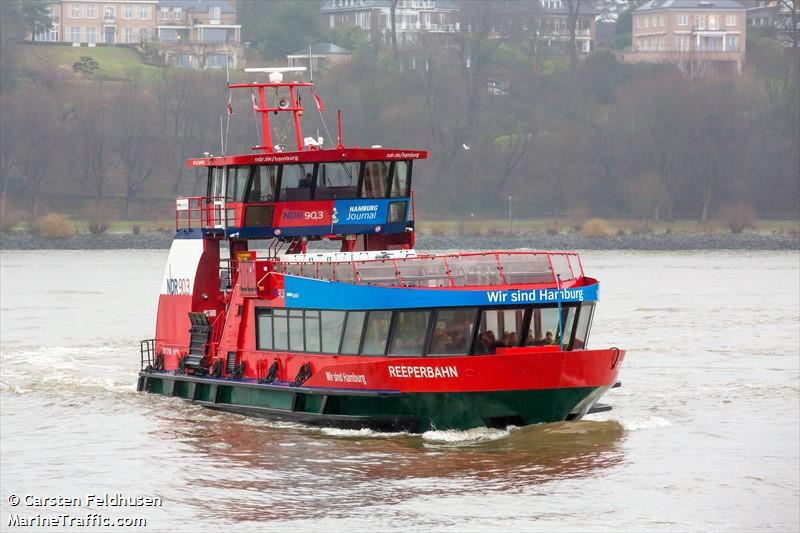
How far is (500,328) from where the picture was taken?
2806 cm

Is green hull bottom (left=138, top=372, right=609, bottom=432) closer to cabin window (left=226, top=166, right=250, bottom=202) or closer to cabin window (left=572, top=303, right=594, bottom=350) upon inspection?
cabin window (left=572, top=303, right=594, bottom=350)

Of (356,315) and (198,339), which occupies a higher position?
(356,315)

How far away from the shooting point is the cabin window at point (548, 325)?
1112 inches

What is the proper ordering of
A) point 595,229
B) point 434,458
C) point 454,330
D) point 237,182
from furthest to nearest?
1. point 595,229
2. point 237,182
3. point 454,330
4. point 434,458

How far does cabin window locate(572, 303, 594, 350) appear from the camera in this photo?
94.4 feet

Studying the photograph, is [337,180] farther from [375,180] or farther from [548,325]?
[548,325]

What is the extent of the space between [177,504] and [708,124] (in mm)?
95920

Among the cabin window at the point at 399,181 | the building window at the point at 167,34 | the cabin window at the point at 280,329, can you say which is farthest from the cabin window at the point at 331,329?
the building window at the point at 167,34

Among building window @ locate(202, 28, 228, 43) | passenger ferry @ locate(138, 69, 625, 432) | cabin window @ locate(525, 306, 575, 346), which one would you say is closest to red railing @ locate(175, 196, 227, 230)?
passenger ferry @ locate(138, 69, 625, 432)

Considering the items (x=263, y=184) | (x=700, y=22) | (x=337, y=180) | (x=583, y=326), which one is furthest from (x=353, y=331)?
(x=700, y=22)

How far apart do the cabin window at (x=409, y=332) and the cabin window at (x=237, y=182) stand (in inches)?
246

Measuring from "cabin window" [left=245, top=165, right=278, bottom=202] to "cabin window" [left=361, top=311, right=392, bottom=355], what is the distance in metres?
5.39

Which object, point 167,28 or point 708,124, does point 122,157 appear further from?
point 167,28

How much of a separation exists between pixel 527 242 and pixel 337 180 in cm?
6757
